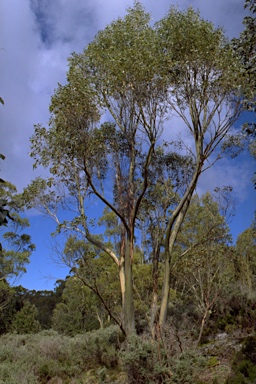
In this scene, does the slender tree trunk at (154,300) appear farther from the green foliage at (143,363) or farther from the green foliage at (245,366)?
the green foliage at (245,366)

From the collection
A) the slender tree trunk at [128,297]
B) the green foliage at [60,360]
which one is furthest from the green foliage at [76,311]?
the slender tree trunk at [128,297]

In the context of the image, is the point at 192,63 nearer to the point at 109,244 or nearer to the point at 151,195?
the point at 151,195

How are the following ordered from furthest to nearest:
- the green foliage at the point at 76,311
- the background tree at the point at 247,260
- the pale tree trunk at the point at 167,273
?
the green foliage at the point at 76,311 → the background tree at the point at 247,260 → the pale tree trunk at the point at 167,273

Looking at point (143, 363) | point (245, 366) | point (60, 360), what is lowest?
point (245, 366)

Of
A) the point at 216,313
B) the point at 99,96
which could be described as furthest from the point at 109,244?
the point at 99,96

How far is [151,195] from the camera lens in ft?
36.7

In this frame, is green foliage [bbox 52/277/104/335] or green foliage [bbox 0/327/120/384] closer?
green foliage [bbox 0/327/120/384]

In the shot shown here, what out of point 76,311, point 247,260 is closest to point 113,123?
point 247,260

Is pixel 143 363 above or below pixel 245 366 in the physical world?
above

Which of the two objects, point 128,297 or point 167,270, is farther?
point 167,270

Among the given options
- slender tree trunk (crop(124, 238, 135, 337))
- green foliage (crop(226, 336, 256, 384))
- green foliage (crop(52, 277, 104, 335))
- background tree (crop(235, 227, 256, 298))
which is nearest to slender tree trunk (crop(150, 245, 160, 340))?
slender tree trunk (crop(124, 238, 135, 337))

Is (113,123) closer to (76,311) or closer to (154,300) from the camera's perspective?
(154,300)

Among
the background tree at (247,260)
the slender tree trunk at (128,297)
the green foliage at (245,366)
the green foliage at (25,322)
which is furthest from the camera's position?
the green foliage at (25,322)

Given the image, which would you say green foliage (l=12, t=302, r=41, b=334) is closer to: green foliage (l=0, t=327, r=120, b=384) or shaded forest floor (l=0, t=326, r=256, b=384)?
shaded forest floor (l=0, t=326, r=256, b=384)
